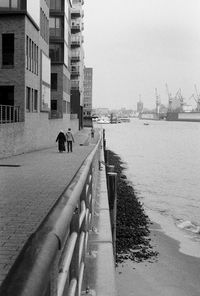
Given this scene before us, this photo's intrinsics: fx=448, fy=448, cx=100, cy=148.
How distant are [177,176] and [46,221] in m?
40.5

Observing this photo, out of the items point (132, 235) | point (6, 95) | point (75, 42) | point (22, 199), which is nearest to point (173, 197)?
point (6, 95)

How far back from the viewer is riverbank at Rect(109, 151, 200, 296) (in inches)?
479

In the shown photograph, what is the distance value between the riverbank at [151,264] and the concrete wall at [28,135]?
8640 millimetres

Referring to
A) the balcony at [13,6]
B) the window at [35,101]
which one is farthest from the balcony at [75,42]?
the balcony at [13,6]

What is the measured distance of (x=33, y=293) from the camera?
3.75ft

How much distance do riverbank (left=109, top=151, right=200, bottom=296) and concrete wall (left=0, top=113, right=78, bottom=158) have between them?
864cm

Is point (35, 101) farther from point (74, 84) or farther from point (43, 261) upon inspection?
point (74, 84)

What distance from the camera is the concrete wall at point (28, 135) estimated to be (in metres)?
24.4

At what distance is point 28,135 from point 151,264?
17.5 m

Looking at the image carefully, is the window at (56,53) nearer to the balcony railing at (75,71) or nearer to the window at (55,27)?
the window at (55,27)

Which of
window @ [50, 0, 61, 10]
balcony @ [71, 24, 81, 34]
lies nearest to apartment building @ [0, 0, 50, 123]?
window @ [50, 0, 61, 10]

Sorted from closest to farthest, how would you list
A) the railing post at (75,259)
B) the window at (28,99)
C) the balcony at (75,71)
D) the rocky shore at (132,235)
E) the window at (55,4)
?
the railing post at (75,259)
the rocky shore at (132,235)
the window at (28,99)
the window at (55,4)
the balcony at (75,71)

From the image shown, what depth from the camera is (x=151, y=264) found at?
14.0 meters

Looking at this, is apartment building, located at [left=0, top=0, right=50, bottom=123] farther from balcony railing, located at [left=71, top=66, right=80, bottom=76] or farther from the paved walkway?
balcony railing, located at [left=71, top=66, right=80, bottom=76]
